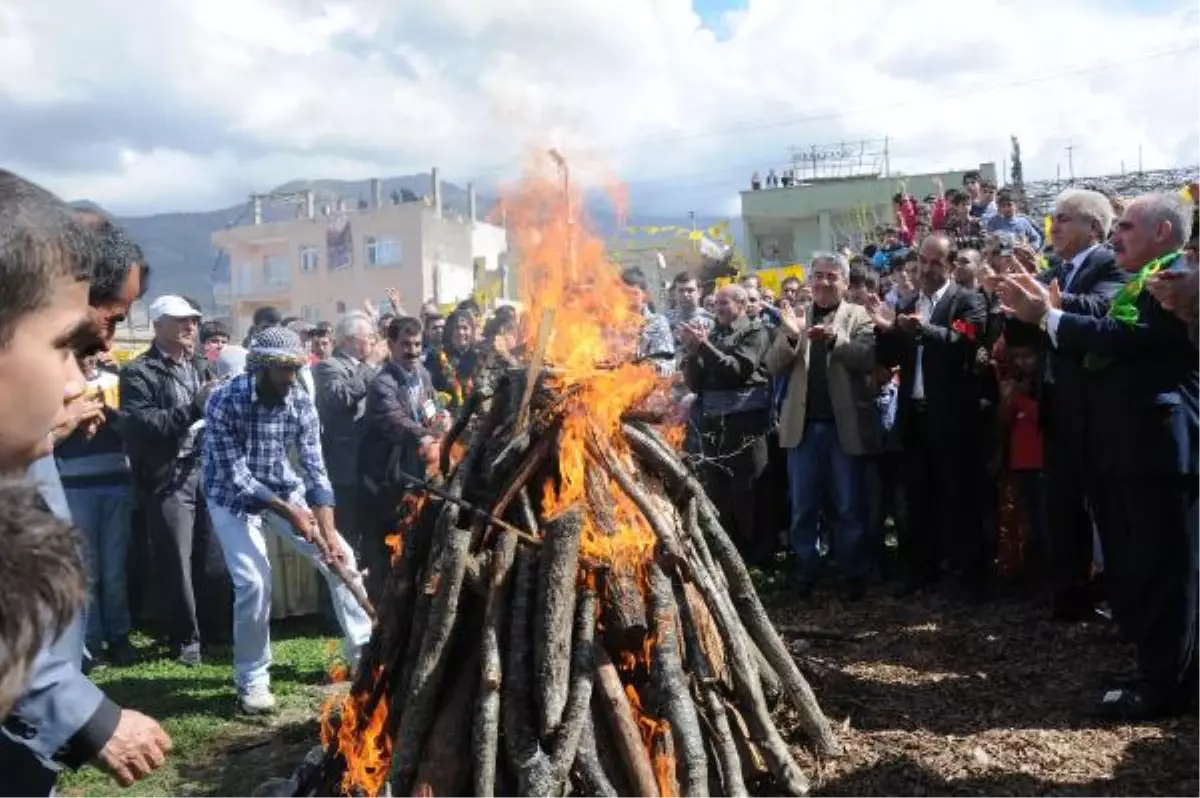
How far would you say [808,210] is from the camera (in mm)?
46344

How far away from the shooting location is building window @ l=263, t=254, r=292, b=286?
63.4 meters

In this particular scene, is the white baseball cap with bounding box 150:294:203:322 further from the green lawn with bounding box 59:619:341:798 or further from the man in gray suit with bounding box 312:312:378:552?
the green lawn with bounding box 59:619:341:798

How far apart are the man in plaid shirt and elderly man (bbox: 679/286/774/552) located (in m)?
3.40

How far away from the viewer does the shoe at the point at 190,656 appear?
816 cm

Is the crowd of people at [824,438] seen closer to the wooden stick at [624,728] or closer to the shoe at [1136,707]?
the shoe at [1136,707]

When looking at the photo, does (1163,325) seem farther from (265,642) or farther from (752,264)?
(752,264)

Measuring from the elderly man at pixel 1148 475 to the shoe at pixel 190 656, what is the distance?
21.0 ft

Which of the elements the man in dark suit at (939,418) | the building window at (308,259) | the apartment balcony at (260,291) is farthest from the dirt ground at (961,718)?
the apartment balcony at (260,291)

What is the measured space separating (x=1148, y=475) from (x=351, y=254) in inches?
2321

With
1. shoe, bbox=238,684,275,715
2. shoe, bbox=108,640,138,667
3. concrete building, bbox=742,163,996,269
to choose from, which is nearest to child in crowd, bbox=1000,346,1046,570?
shoe, bbox=238,684,275,715

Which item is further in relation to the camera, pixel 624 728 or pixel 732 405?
pixel 732 405

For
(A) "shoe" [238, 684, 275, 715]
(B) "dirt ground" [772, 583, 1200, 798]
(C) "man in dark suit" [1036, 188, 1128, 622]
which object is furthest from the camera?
(A) "shoe" [238, 684, 275, 715]

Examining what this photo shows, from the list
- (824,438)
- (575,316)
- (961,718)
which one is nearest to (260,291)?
(824,438)

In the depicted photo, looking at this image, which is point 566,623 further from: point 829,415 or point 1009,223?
point 1009,223
